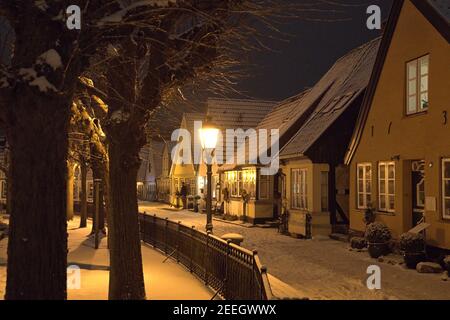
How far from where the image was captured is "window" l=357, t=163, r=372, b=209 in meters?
18.3

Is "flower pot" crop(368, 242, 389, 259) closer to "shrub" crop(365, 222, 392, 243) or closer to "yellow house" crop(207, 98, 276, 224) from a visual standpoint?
"shrub" crop(365, 222, 392, 243)

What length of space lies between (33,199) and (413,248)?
10976mm

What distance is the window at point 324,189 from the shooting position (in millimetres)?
21531

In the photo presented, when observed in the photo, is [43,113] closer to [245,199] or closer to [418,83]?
[418,83]

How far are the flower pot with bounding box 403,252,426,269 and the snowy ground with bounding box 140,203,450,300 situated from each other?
0.24 m

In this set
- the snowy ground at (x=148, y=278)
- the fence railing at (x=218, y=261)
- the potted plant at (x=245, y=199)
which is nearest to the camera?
the fence railing at (x=218, y=261)

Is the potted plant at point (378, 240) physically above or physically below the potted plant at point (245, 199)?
below

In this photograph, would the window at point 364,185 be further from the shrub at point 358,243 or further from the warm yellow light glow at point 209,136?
the warm yellow light glow at point 209,136

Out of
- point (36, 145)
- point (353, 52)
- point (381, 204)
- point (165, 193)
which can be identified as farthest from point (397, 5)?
point (165, 193)

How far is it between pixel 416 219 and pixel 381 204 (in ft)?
5.80

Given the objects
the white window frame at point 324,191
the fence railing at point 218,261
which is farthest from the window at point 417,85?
the fence railing at point 218,261

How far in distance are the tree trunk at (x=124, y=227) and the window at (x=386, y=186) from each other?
1023 centimetres

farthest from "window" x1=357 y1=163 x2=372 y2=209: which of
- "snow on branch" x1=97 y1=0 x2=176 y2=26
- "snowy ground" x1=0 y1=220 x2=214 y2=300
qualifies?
"snow on branch" x1=97 y1=0 x2=176 y2=26
